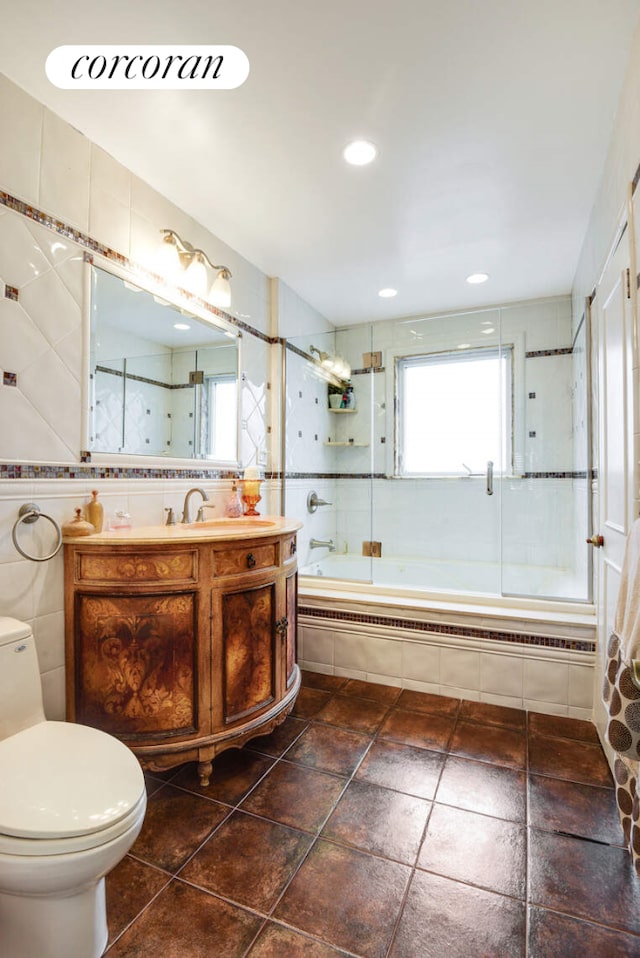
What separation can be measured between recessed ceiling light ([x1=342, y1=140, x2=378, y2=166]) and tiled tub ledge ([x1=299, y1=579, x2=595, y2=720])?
211 cm

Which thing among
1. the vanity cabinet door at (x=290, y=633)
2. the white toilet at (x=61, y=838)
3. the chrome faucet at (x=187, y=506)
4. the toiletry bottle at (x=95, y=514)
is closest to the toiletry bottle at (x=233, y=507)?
the chrome faucet at (x=187, y=506)

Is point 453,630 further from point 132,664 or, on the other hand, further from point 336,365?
point 336,365

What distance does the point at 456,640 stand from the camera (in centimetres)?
239

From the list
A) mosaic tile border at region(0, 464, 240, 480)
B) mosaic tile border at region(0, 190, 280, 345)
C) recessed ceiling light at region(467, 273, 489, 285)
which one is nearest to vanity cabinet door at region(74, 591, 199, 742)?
mosaic tile border at region(0, 464, 240, 480)

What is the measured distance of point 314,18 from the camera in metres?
1.36

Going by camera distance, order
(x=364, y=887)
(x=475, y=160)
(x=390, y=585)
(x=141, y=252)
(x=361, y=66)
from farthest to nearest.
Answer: (x=390, y=585)
(x=141, y=252)
(x=475, y=160)
(x=361, y=66)
(x=364, y=887)

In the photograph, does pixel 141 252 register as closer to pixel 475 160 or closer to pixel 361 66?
pixel 361 66

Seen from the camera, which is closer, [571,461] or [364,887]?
[364,887]

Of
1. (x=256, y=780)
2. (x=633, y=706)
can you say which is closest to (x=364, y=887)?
(x=256, y=780)

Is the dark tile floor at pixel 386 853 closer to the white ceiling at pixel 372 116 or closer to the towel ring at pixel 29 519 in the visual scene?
the towel ring at pixel 29 519

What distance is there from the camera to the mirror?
6.20 feet

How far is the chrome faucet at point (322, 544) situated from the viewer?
345 centimetres

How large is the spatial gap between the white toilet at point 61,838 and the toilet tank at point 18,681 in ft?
0.27

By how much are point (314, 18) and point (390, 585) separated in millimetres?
2534
